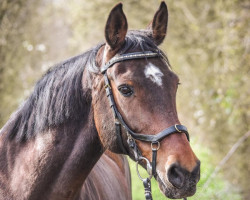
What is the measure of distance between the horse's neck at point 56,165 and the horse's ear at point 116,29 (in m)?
0.53

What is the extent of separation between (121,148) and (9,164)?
816mm

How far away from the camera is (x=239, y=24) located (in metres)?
7.02

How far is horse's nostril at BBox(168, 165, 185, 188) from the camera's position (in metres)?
2.42

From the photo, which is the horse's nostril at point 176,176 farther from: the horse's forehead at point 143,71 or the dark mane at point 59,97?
the dark mane at point 59,97

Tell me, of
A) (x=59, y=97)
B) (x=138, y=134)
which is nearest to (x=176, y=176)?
(x=138, y=134)

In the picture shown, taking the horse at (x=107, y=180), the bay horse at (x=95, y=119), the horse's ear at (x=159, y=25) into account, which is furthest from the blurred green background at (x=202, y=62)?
the bay horse at (x=95, y=119)

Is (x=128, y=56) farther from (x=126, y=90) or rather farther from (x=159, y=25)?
(x=159, y=25)

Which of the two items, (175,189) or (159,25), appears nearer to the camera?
(175,189)

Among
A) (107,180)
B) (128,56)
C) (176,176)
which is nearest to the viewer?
(176,176)

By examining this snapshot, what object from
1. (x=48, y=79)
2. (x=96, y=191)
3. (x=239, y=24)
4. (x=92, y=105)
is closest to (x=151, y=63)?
(x=92, y=105)

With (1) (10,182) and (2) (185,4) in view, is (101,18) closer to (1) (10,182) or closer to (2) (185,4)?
(2) (185,4)

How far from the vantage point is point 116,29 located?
284 cm

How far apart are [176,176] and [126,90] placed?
0.63 meters

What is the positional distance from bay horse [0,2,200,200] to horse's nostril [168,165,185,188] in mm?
83
